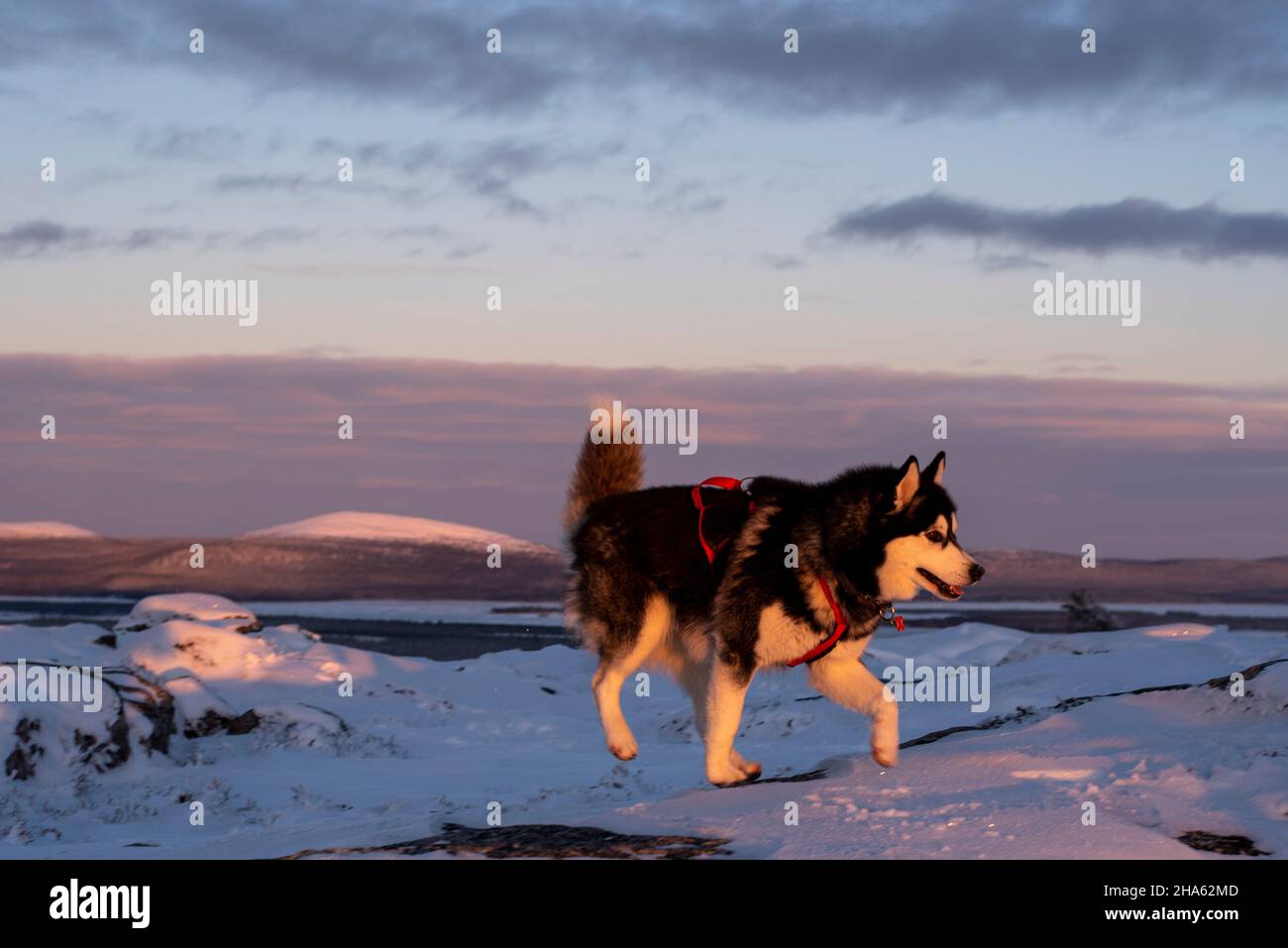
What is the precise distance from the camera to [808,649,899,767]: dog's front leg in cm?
821

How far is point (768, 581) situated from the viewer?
828 centimetres

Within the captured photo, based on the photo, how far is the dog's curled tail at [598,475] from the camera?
991 cm

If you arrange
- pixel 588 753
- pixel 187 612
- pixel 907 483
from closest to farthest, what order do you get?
pixel 907 483
pixel 588 753
pixel 187 612

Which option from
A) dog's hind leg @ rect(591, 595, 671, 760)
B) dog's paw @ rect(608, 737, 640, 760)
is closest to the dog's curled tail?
dog's hind leg @ rect(591, 595, 671, 760)

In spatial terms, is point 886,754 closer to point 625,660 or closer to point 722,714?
point 722,714

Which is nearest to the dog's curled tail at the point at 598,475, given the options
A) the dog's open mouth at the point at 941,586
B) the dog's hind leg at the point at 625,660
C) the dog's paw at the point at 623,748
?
the dog's hind leg at the point at 625,660

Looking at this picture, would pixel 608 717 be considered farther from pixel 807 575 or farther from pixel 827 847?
pixel 827 847

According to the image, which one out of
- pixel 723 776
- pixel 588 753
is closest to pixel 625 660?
pixel 723 776

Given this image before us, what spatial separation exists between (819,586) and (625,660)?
152 cm

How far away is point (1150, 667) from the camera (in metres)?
14.1

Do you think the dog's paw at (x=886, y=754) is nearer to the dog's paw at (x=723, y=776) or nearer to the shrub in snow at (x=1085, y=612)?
the dog's paw at (x=723, y=776)

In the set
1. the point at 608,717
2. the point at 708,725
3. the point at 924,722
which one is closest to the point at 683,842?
the point at 708,725

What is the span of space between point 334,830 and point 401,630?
26901 millimetres

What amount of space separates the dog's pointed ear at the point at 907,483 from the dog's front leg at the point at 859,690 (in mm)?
1010
